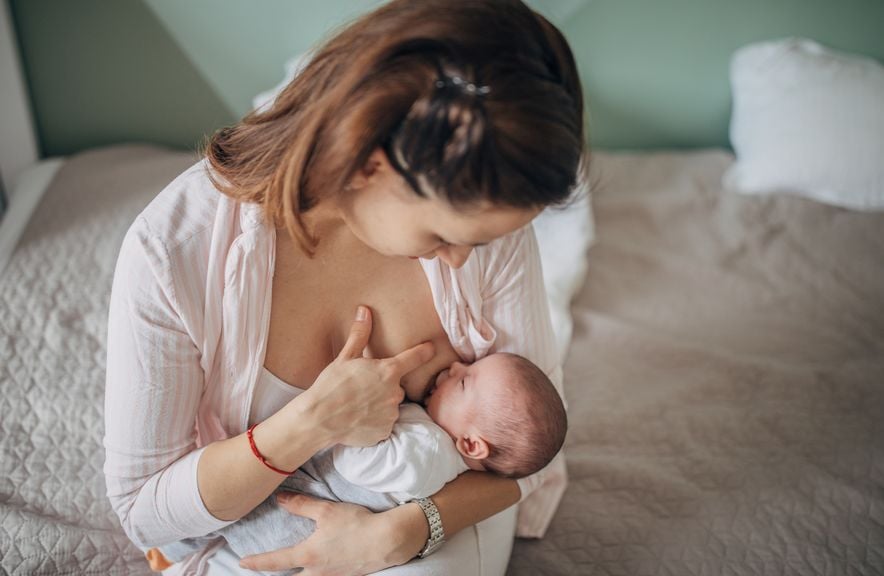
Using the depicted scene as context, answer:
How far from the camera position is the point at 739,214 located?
2176mm

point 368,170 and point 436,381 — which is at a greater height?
point 368,170

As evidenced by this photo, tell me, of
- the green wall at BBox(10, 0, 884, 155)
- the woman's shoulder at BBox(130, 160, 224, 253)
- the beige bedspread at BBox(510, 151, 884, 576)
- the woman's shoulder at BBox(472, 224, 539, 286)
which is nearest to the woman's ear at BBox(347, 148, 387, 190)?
the woman's shoulder at BBox(130, 160, 224, 253)

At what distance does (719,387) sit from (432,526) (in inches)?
33.9

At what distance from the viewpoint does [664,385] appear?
167cm

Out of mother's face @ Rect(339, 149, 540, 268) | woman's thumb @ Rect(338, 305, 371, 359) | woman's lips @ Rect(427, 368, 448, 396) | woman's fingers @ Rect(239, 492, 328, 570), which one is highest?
mother's face @ Rect(339, 149, 540, 268)

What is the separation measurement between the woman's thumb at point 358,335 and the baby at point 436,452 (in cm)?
14

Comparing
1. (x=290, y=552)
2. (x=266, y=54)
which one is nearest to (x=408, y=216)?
(x=290, y=552)

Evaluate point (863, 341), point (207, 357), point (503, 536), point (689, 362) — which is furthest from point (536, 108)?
point (863, 341)

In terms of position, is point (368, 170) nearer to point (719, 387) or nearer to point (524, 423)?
point (524, 423)

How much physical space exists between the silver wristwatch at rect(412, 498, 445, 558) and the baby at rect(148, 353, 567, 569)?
2 cm

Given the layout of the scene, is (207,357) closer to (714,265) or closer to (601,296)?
(601,296)

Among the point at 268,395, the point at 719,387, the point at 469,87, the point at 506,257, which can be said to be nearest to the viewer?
the point at 469,87

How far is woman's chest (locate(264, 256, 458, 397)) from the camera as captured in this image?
106 cm

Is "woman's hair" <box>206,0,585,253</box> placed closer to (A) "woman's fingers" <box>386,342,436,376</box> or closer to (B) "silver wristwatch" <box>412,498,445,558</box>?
(A) "woman's fingers" <box>386,342,436,376</box>
